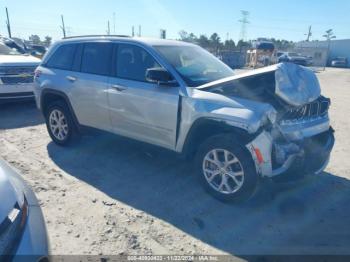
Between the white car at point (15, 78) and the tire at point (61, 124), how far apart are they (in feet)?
9.05

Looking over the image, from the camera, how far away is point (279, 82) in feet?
11.2

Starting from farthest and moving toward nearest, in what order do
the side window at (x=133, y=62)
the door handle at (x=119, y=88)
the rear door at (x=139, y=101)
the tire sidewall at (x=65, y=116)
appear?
the tire sidewall at (x=65, y=116), the door handle at (x=119, y=88), the side window at (x=133, y=62), the rear door at (x=139, y=101)

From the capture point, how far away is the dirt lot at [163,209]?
2.97m

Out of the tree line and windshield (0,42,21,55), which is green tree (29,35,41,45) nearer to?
the tree line

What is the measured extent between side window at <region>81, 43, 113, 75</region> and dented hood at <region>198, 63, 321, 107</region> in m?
1.67

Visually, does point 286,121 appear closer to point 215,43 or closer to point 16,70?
point 16,70

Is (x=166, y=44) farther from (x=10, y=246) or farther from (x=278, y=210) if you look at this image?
(x=10, y=246)

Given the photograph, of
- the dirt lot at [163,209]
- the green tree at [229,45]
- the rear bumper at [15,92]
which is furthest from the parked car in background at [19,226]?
the green tree at [229,45]

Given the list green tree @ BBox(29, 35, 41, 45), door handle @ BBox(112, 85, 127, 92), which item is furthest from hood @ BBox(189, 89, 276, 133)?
green tree @ BBox(29, 35, 41, 45)

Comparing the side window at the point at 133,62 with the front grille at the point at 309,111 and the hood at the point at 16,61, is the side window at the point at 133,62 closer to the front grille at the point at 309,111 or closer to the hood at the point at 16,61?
the front grille at the point at 309,111

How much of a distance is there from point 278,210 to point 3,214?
9.42ft

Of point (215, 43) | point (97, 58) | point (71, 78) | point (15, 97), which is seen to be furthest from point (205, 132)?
point (215, 43)

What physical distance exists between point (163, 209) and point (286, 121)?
1.73 meters

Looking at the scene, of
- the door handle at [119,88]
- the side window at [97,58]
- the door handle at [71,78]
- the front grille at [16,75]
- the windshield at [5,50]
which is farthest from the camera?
the windshield at [5,50]
